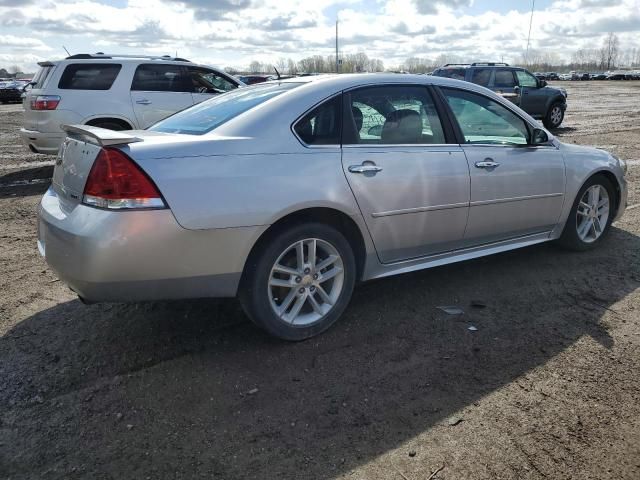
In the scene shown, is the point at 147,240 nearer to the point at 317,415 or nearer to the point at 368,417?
the point at 317,415

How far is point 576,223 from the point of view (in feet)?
16.6

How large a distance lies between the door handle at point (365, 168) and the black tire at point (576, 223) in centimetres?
236

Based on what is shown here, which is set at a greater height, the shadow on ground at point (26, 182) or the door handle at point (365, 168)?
the door handle at point (365, 168)

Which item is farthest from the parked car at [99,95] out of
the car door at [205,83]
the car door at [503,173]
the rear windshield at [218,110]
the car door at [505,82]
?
the car door at [505,82]

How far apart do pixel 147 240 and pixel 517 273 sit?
10.5 feet

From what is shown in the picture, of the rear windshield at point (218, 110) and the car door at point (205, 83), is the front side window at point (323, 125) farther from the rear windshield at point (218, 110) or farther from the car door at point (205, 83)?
the car door at point (205, 83)

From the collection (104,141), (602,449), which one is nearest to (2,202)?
(104,141)

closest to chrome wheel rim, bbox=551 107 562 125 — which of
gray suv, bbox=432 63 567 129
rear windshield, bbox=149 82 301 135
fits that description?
gray suv, bbox=432 63 567 129

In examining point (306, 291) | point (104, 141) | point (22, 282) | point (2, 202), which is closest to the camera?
point (104, 141)

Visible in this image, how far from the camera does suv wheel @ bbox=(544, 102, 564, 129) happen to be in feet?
53.6

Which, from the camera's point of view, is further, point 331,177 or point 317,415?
point 331,177

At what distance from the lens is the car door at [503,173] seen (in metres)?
4.16

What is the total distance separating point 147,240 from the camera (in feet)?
9.41

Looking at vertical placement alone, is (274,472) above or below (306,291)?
below
